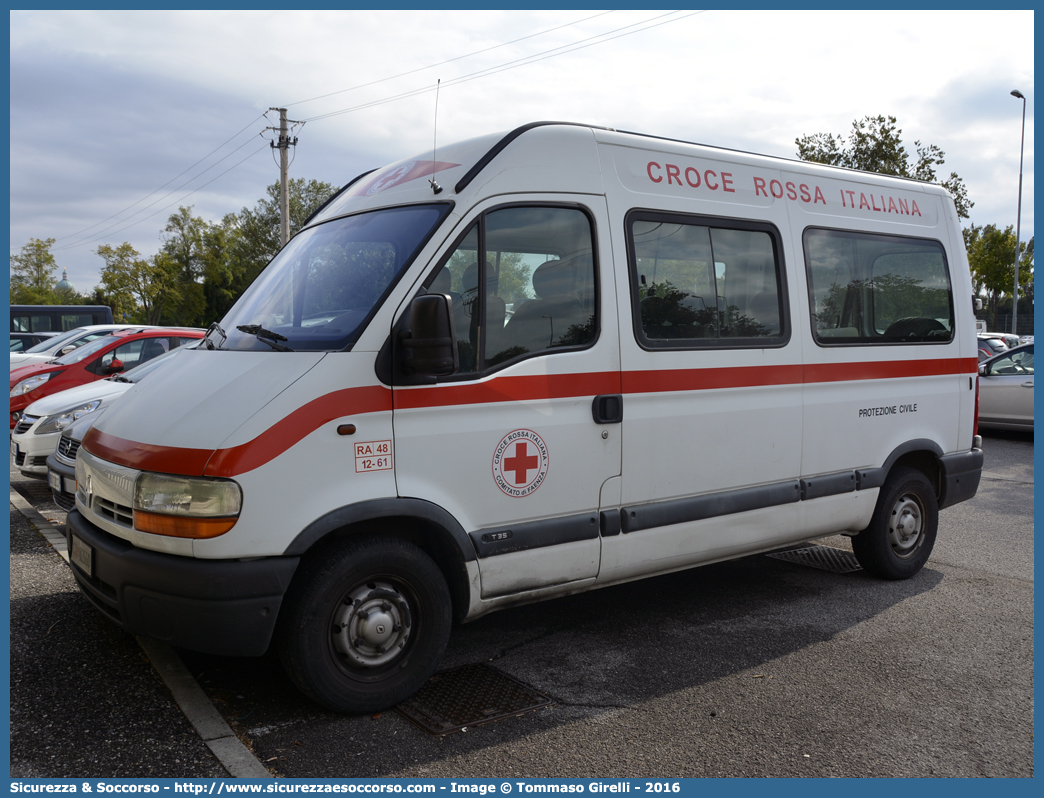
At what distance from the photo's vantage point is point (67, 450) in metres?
6.59

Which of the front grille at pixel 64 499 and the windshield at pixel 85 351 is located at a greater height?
the windshield at pixel 85 351

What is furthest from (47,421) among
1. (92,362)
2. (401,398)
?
(401,398)

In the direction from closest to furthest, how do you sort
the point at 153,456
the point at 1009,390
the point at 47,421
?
1. the point at 153,456
2. the point at 47,421
3. the point at 1009,390

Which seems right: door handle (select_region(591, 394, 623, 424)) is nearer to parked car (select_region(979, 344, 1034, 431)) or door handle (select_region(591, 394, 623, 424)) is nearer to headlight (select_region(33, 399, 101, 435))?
headlight (select_region(33, 399, 101, 435))

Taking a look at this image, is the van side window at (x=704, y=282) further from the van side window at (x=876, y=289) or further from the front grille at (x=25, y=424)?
the front grille at (x=25, y=424)

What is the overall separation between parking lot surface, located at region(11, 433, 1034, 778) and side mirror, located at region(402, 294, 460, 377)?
1580 millimetres

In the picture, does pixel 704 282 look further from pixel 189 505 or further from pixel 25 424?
pixel 25 424

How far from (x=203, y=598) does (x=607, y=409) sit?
2113 mm

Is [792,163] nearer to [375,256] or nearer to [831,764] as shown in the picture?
[375,256]

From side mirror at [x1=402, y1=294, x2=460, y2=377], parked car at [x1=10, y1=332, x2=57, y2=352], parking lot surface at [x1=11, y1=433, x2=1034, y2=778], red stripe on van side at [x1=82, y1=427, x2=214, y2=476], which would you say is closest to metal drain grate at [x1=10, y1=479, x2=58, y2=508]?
parking lot surface at [x1=11, y1=433, x2=1034, y2=778]

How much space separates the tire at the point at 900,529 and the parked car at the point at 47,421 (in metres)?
6.30

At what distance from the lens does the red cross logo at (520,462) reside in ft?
13.3

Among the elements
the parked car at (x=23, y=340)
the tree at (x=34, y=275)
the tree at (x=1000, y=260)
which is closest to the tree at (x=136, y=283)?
the tree at (x=34, y=275)

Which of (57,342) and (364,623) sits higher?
(57,342)
